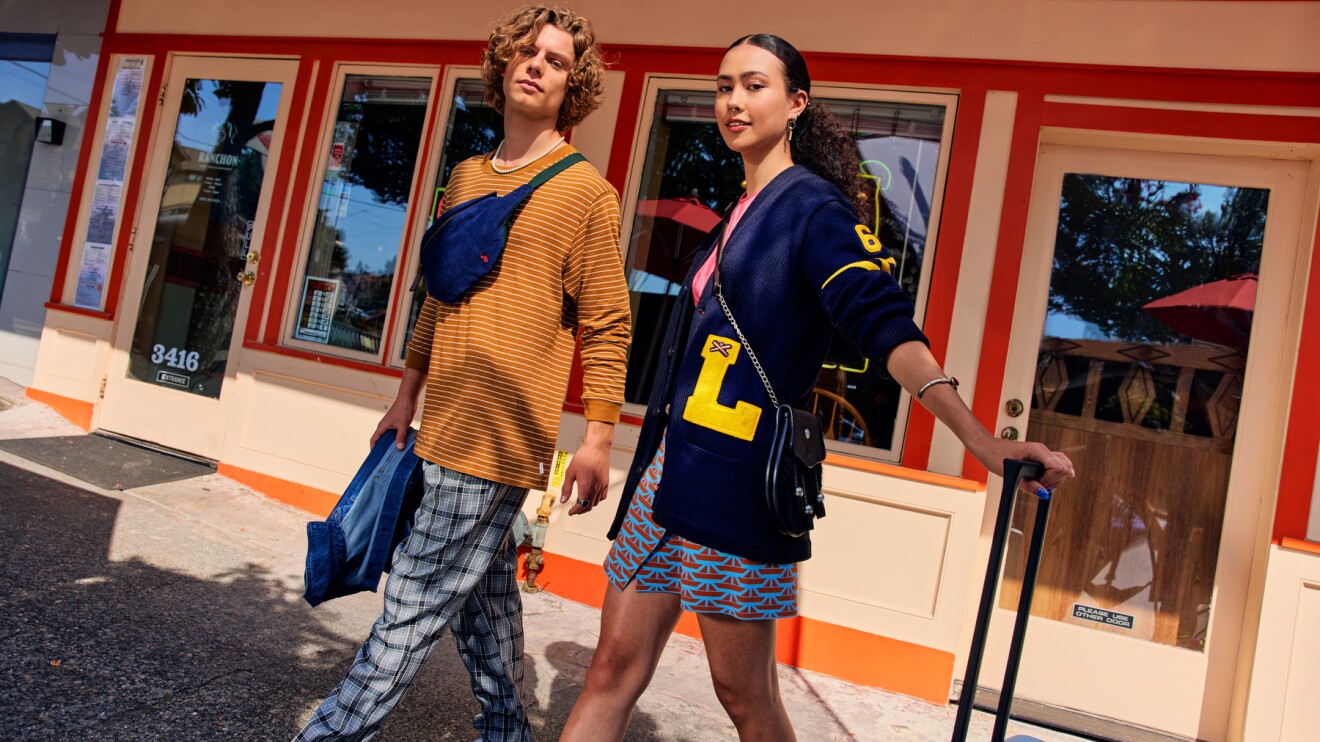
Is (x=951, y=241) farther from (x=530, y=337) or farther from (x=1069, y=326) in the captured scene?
(x=530, y=337)

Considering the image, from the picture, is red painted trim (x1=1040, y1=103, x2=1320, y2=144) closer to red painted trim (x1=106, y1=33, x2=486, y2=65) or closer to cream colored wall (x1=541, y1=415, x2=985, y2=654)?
cream colored wall (x1=541, y1=415, x2=985, y2=654)

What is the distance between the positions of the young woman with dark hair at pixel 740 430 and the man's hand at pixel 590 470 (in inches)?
6.5

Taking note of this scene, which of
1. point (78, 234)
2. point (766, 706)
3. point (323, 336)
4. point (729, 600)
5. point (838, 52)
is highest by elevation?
point (838, 52)

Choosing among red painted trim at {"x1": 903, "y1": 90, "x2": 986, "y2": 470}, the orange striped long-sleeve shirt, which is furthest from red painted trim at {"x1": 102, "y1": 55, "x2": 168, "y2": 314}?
red painted trim at {"x1": 903, "y1": 90, "x2": 986, "y2": 470}

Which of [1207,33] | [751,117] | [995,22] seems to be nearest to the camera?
[751,117]

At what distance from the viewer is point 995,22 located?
13.3 feet

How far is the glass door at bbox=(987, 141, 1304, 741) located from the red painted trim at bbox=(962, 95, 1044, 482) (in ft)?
0.60

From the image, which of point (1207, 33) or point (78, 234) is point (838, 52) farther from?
point (78, 234)

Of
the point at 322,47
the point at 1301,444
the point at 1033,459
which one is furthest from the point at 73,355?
the point at 1301,444

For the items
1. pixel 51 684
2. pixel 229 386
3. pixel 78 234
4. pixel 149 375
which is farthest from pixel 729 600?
pixel 78 234

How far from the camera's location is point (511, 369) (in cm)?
201

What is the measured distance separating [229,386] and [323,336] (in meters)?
0.70

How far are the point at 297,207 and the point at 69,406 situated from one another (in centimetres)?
218

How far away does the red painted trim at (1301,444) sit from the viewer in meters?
3.53
